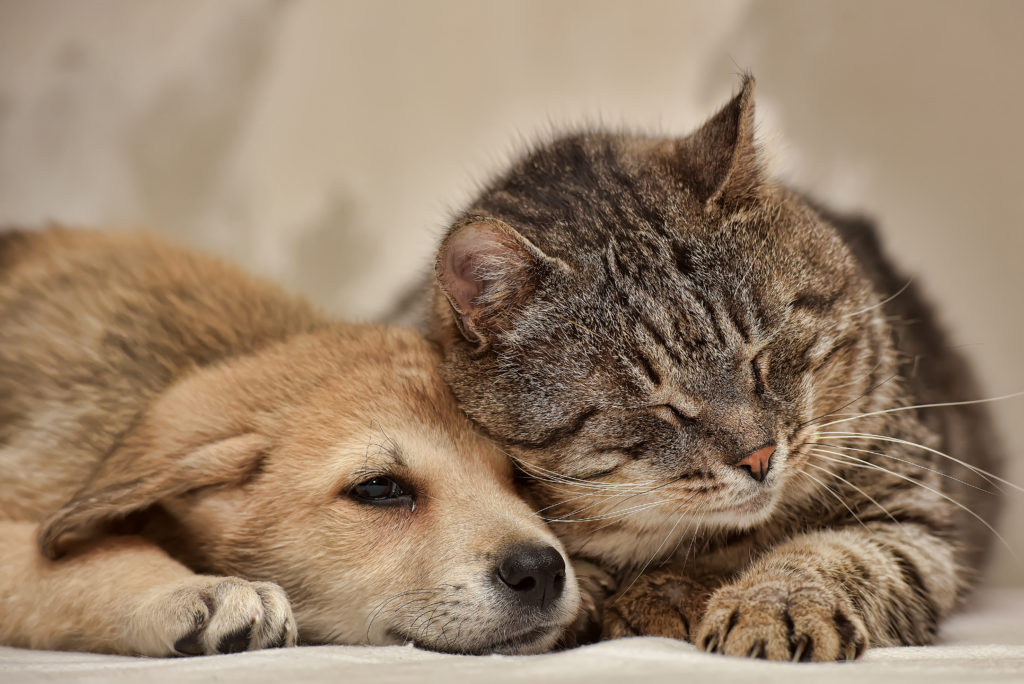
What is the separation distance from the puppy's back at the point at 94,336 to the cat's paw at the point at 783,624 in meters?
1.16

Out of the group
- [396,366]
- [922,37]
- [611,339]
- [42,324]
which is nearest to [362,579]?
[396,366]

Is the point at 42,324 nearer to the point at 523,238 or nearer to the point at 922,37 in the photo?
the point at 523,238

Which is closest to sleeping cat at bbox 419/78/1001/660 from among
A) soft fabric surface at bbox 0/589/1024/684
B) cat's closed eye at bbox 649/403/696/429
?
cat's closed eye at bbox 649/403/696/429

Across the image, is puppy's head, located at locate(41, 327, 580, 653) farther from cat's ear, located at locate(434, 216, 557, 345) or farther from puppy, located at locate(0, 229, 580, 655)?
cat's ear, located at locate(434, 216, 557, 345)

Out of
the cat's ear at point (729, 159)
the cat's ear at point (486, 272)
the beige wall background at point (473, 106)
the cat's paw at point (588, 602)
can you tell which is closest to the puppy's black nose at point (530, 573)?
the cat's paw at point (588, 602)

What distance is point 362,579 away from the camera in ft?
5.48

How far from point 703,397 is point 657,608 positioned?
402 millimetres

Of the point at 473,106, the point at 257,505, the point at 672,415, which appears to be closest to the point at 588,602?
the point at 672,415

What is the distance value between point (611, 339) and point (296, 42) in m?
1.50

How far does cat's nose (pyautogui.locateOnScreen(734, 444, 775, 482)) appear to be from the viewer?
167 centimetres

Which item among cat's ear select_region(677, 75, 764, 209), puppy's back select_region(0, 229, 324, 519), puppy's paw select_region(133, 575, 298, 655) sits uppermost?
cat's ear select_region(677, 75, 764, 209)

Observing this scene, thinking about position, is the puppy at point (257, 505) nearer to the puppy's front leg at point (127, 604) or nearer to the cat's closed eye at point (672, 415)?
the puppy's front leg at point (127, 604)

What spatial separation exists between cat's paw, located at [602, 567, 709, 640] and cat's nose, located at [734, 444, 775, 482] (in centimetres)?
27

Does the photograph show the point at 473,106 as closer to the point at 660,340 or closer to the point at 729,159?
the point at 729,159
